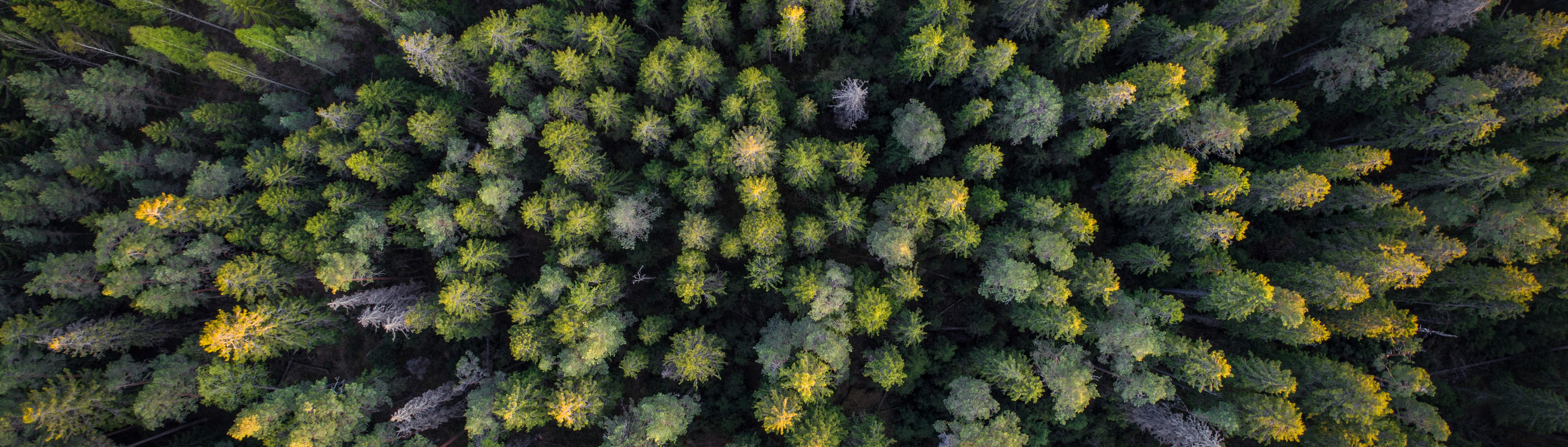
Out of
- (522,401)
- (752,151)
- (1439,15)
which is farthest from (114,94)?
(1439,15)

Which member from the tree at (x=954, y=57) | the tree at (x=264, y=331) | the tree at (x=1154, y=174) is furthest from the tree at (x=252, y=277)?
the tree at (x=1154, y=174)

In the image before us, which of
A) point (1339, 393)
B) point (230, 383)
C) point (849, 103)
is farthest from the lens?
point (849, 103)

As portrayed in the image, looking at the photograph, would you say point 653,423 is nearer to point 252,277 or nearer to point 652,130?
point 652,130

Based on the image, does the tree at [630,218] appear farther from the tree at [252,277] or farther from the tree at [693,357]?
the tree at [252,277]

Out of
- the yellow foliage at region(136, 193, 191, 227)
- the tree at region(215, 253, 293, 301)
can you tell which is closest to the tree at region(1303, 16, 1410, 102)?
the tree at region(215, 253, 293, 301)

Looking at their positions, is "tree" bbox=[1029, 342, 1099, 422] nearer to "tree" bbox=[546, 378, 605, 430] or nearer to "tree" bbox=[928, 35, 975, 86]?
"tree" bbox=[928, 35, 975, 86]

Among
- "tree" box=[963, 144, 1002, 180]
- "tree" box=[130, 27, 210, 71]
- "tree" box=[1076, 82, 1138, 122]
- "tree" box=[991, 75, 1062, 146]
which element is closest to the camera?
"tree" box=[1076, 82, 1138, 122]

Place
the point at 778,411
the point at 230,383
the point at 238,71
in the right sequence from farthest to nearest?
the point at 238,71 < the point at 230,383 < the point at 778,411

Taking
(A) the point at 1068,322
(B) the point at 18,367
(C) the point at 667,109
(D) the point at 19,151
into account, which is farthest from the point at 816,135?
(D) the point at 19,151
